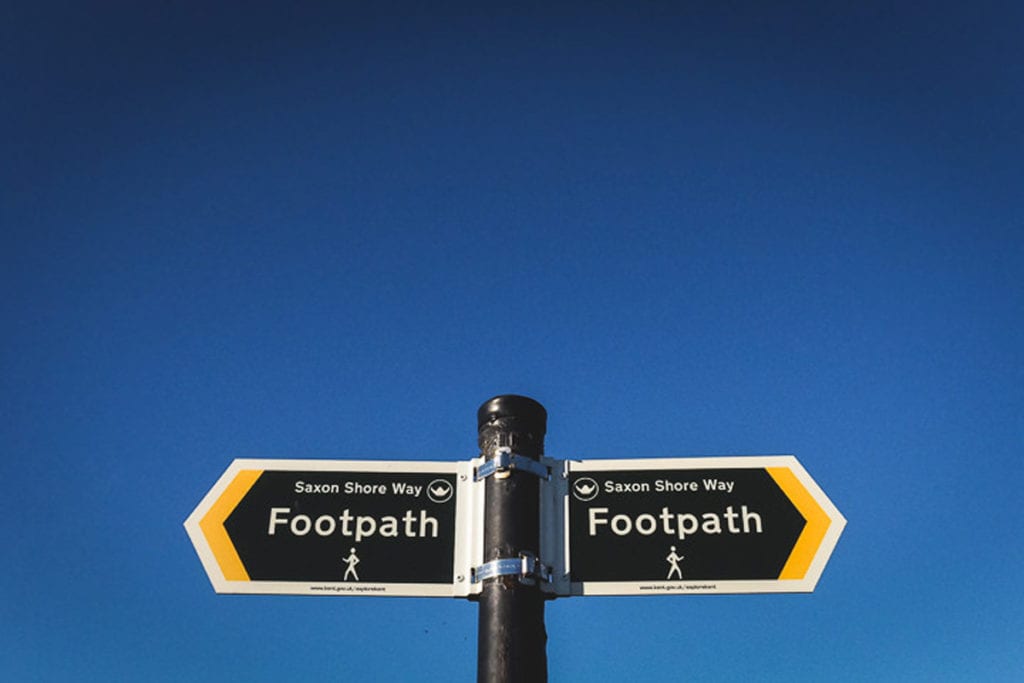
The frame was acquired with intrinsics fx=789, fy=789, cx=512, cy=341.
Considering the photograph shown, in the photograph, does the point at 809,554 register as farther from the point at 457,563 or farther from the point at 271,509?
the point at 271,509

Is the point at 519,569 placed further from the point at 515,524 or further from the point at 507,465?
the point at 507,465

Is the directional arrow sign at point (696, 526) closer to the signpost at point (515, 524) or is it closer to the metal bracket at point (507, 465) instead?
the signpost at point (515, 524)

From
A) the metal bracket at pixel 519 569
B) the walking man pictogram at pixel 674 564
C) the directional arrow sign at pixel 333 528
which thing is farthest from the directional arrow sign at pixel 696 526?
the directional arrow sign at pixel 333 528

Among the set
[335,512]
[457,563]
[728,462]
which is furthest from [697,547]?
[335,512]

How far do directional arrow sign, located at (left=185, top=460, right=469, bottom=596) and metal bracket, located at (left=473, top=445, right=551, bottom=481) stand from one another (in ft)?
0.27

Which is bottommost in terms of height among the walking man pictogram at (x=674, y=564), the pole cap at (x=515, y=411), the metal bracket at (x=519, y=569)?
the metal bracket at (x=519, y=569)

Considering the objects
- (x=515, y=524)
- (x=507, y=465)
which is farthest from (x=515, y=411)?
(x=515, y=524)

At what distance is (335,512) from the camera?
216 centimetres

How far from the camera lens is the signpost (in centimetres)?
201

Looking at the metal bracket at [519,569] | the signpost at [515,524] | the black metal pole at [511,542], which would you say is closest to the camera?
the black metal pole at [511,542]

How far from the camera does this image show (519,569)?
189 cm

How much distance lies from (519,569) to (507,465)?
264mm

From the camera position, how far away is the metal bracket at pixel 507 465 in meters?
2.02

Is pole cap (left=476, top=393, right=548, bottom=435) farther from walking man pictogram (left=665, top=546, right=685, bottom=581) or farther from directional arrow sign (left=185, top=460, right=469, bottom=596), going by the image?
walking man pictogram (left=665, top=546, right=685, bottom=581)
